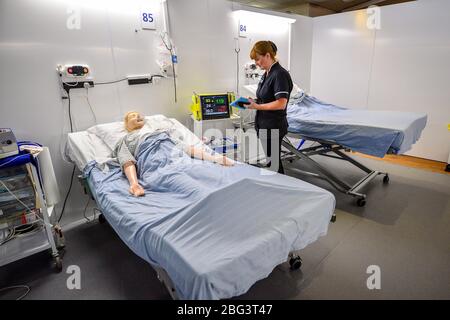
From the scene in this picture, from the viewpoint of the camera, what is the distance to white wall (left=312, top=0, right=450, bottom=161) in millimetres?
3531

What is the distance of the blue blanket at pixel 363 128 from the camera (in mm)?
2389

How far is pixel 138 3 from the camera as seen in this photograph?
2533mm

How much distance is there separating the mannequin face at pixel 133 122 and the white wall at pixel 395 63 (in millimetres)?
3450

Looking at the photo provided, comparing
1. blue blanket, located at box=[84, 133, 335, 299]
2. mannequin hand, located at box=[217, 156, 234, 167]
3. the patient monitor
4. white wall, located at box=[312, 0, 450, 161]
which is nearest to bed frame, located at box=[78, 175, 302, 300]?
blue blanket, located at box=[84, 133, 335, 299]

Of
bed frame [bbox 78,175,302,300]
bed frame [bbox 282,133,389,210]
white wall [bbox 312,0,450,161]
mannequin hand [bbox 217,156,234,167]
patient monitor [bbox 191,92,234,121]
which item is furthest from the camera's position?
white wall [bbox 312,0,450,161]

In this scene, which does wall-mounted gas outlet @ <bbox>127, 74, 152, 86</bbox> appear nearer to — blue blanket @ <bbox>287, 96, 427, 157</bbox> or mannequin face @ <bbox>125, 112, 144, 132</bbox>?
mannequin face @ <bbox>125, 112, 144, 132</bbox>

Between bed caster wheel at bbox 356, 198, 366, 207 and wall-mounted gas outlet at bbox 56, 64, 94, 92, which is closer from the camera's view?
wall-mounted gas outlet at bbox 56, 64, 94, 92

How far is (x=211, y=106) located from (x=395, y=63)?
9.34ft

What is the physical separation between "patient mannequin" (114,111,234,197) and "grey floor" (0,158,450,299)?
61 centimetres

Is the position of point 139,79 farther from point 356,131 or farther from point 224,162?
point 356,131

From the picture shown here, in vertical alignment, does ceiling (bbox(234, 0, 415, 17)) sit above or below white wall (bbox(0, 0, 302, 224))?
above

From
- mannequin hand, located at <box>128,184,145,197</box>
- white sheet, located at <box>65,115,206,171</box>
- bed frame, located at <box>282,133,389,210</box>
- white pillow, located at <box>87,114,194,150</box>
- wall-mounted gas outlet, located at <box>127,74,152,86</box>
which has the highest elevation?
wall-mounted gas outlet, located at <box>127,74,152,86</box>

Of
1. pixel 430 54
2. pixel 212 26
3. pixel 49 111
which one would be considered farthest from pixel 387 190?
pixel 49 111

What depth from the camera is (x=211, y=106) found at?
2.88m
